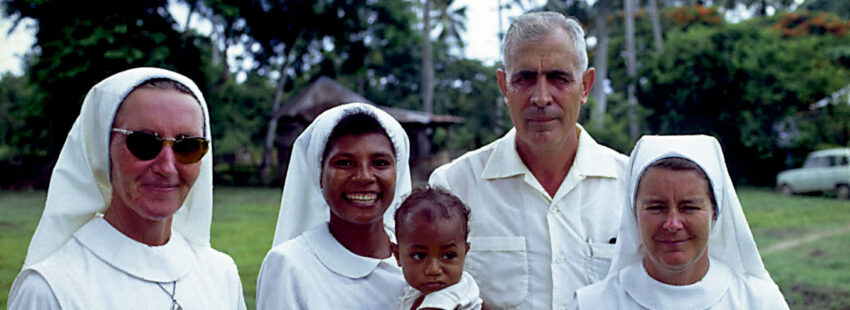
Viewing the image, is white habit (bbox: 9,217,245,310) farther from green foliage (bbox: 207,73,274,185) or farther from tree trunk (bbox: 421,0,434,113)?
tree trunk (bbox: 421,0,434,113)

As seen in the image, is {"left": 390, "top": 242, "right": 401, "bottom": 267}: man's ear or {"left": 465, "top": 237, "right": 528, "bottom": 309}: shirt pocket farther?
{"left": 465, "top": 237, "right": 528, "bottom": 309}: shirt pocket

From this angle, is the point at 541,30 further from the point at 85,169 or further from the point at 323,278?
the point at 85,169

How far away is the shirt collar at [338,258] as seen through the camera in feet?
8.65

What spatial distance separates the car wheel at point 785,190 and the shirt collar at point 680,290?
709 inches

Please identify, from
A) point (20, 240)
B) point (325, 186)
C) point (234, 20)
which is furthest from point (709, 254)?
point (234, 20)

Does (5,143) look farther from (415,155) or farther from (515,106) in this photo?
(515,106)

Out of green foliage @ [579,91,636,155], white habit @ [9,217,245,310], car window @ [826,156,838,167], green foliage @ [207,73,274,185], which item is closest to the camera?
white habit @ [9,217,245,310]

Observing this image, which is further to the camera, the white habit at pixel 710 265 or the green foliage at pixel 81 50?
the green foliage at pixel 81 50

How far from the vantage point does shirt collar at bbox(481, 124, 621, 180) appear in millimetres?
3201

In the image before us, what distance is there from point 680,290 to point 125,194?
2.01 m

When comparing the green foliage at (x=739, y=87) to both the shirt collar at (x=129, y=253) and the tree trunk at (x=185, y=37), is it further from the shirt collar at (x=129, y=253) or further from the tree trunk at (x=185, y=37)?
the shirt collar at (x=129, y=253)

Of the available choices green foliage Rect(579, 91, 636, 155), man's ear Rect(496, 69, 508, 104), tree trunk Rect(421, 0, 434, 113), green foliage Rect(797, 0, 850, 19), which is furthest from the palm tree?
man's ear Rect(496, 69, 508, 104)

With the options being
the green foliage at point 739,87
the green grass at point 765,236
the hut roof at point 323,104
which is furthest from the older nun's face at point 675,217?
the hut roof at point 323,104

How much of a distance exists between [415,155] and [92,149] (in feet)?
78.5
